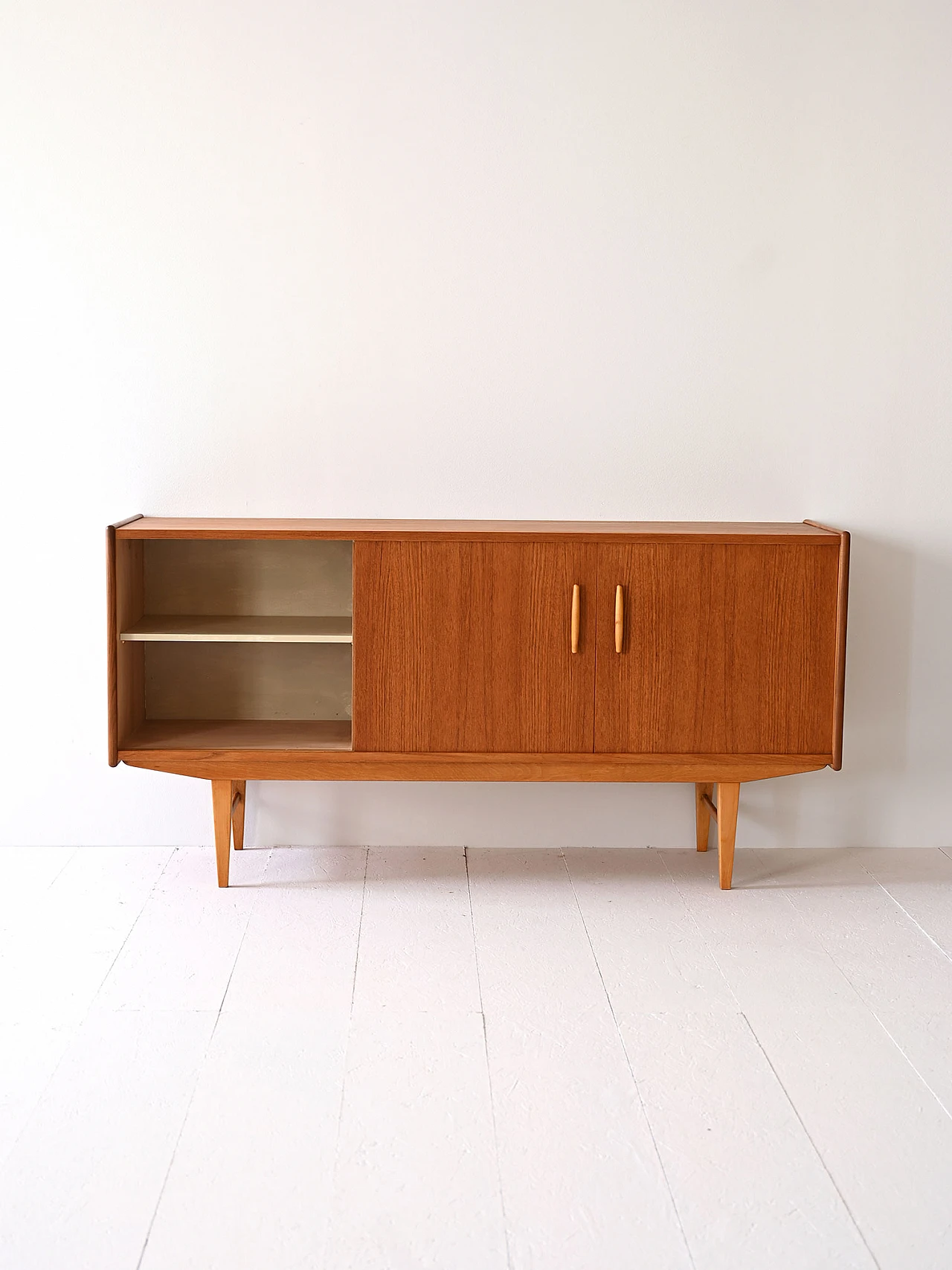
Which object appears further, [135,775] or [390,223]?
[135,775]

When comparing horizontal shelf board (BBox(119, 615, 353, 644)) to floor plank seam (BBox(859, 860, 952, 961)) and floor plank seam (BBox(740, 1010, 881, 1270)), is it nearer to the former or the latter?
floor plank seam (BBox(740, 1010, 881, 1270))

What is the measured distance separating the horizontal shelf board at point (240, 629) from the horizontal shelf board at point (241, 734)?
0.21m

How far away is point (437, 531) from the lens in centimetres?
259

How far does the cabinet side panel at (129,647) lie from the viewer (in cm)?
262

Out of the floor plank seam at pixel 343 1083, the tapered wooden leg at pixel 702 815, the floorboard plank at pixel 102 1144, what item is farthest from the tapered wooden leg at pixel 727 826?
the floorboard plank at pixel 102 1144

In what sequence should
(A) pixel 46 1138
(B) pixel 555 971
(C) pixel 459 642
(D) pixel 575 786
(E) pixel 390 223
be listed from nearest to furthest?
(A) pixel 46 1138 < (B) pixel 555 971 < (C) pixel 459 642 < (E) pixel 390 223 < (D) pixel 575 786

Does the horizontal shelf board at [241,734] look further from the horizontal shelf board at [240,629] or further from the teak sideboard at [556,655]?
the horizontal shelf board at [240,629]

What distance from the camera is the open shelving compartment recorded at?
290cm

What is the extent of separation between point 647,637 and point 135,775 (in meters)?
1.41

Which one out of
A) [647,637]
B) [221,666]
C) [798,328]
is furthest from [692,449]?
[221,666]

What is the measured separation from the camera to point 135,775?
9.95ft

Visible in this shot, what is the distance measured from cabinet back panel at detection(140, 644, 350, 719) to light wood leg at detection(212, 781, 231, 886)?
269 millimetres

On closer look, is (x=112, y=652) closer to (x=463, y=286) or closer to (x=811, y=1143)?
(x=463, y=286)

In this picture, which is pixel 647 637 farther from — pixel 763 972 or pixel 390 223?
pixel 390 223
